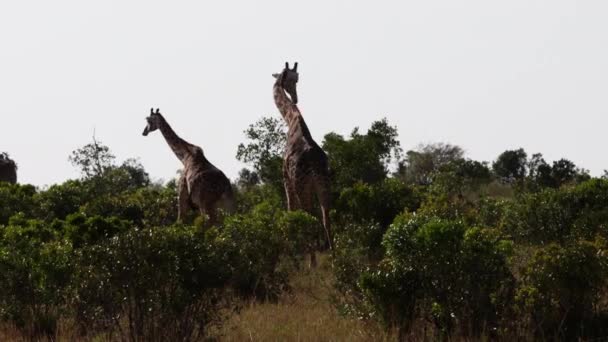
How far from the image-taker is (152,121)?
2089 centimetres

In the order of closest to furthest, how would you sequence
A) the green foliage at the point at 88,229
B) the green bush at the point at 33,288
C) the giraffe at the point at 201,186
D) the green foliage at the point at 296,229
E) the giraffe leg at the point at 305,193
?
the green bush at the point at 33,288 < the green foliage at the point at 88,229 < the green foliage at the point at 296,229 < the giraffe leg at the point at 305,193 < the giraffe at the point at 201,186

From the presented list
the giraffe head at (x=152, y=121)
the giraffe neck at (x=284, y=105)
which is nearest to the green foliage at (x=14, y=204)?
the giraffe head at (x=152, y=121)

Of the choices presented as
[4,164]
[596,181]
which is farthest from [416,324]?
[4,164]

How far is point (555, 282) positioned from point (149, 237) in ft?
13.2

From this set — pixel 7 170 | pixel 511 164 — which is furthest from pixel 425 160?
pixel 7 170

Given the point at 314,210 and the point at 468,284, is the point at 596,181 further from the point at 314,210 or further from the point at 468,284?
the point at 468,284

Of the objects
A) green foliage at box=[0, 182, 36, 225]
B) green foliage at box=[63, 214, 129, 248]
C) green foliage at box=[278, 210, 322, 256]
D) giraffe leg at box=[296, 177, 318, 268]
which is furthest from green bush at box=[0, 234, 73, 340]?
green foliage at box=[0, 182, 36, 225]

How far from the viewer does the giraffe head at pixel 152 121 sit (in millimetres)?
20703

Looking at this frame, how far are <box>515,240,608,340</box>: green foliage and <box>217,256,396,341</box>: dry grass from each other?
1449 millimetres

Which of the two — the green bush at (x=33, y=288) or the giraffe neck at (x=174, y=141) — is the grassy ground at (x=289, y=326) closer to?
the green bush at (x=33, y=288)

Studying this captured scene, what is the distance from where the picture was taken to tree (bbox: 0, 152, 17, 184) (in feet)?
112

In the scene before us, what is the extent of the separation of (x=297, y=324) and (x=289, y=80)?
37.9 ft

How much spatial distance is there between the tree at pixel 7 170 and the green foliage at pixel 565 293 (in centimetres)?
2830

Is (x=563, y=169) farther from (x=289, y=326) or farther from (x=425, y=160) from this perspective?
(x=289, y=326)
